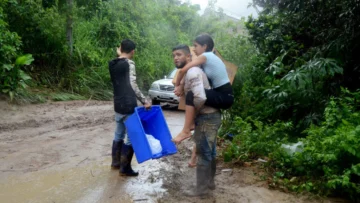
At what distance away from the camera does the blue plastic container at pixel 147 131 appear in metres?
4.61

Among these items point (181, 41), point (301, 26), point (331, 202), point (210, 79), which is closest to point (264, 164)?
point (331, 202)

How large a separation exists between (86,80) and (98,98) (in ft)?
2.88

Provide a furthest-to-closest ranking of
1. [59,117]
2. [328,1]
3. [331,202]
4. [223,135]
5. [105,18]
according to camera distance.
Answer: [105,18] < [59,117] < [223,135] < [328,1] < [331,202]

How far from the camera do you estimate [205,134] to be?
14.1ft

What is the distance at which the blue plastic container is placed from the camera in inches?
181

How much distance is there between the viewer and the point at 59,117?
32.2ft

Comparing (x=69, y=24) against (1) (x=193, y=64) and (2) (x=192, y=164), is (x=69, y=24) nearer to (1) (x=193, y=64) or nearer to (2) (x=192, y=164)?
(2) (x=192, y=164)

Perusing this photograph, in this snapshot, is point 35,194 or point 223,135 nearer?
point 35,194

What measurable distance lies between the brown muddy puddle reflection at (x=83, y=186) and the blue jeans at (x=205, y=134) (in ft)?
2.35

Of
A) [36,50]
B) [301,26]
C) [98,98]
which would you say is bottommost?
[98,98]

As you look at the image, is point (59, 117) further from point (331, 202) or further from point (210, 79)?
point (331, 202)

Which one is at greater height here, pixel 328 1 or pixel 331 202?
pixel 328 1

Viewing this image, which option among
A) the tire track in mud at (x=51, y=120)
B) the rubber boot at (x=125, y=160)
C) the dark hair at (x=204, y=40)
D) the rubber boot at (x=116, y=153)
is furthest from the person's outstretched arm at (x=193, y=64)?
the tire track in mud at (x=51, y=120)

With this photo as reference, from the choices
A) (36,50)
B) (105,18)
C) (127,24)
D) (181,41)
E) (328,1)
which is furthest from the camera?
(181,41)
